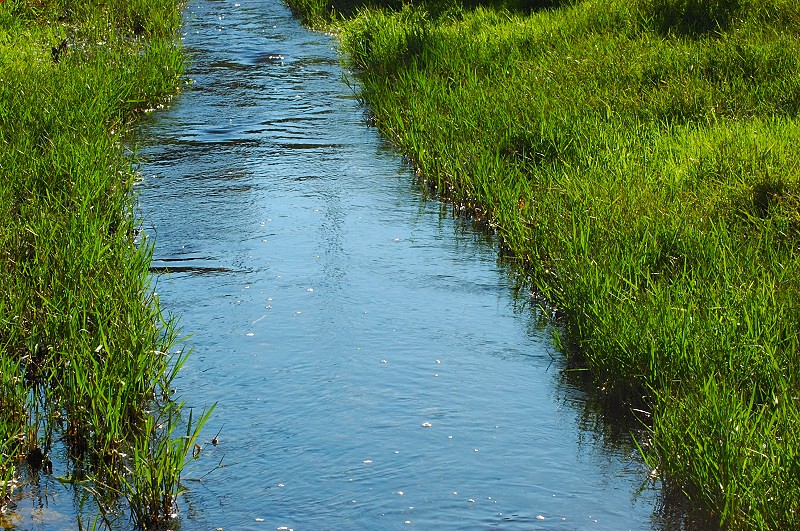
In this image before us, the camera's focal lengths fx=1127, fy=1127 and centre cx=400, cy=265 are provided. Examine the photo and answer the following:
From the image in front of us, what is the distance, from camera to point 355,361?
487 cm

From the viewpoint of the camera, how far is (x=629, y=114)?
8.02 meters

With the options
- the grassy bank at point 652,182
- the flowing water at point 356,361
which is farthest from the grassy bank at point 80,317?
the grassy bank at point 652,182

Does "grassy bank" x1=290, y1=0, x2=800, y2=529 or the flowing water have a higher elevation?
"grassy bank" x1=290, y1=0, x2=800, y2=529

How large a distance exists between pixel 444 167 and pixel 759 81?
257 centimetres

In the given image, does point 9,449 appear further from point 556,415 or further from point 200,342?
point 556,415

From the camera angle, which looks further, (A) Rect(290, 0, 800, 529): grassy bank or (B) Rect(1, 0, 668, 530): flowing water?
(A) Rect(290, 0, 800, 529): grassy bank

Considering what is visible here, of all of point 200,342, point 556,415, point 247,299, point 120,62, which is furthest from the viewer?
point 120,62

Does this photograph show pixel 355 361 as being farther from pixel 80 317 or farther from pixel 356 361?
pixel 80 317

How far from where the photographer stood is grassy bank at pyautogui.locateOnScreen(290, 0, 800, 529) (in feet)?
12.9

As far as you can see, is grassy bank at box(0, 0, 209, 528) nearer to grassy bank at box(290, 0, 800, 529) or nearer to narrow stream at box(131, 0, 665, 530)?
narrow stream at box(131, 0, 665, 530)

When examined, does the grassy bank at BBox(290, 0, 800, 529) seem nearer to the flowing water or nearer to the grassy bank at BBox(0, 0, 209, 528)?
the flowing water

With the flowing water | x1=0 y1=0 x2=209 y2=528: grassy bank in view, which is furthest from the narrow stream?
x1=0 y1=0 x2=209 y2=528: grassy bank

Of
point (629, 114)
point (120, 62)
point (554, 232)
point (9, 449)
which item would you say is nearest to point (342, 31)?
point (120, 62)

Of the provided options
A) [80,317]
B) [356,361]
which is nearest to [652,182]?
[356,361]
